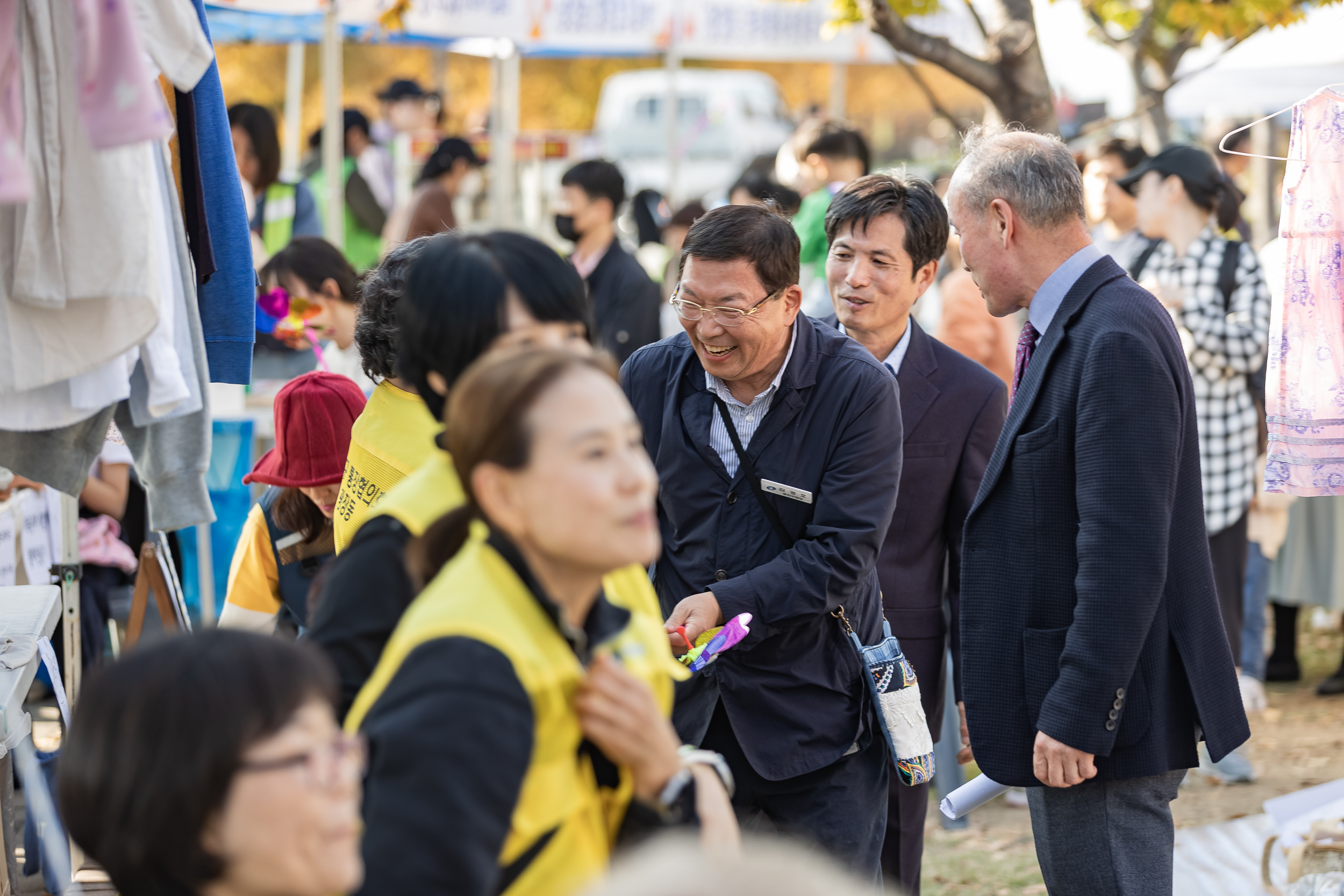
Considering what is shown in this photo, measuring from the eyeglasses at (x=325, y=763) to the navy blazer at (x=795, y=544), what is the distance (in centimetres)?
144

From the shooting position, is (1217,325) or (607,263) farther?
(607,263)

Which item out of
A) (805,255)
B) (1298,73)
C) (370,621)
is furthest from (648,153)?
(370,621)

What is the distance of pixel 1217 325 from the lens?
212 inches

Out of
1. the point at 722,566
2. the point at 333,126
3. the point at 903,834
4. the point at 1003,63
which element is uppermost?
the point at 1003,63

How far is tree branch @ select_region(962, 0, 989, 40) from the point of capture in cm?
629

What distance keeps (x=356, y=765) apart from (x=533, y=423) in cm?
41

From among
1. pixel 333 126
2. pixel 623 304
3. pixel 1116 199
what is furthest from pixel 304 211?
pixel 1116 199

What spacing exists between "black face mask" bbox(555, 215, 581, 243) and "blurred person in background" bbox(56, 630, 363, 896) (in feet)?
19.6

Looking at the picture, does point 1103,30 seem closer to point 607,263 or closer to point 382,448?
point 607,263

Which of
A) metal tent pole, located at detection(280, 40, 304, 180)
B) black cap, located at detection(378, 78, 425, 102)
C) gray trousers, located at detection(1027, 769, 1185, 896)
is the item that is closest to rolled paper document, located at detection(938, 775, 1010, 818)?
gray trousers, located at detection(1027, 769, 1185, 896)

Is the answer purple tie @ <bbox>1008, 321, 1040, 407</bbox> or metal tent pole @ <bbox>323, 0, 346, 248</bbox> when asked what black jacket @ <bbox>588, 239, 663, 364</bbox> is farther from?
purple tie @ <bbox>1008, 321, 1040, 407</bbox>

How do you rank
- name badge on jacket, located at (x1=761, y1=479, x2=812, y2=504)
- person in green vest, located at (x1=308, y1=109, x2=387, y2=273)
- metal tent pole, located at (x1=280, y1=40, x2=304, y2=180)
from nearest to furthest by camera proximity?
name badge on jacket, located at (x1=761, y1=479, x2=812, y2=504) → person in green vest, located at (x1=308, y1=109, x2=387, y2=273) → metal tent pole, located at (x1=280, y1=40, x2=304, y2=180)

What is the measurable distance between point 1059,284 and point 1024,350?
0.66ft

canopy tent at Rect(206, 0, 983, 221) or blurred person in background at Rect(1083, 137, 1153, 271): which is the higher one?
canopy tent at Rect(206, 0, 983, 221)
